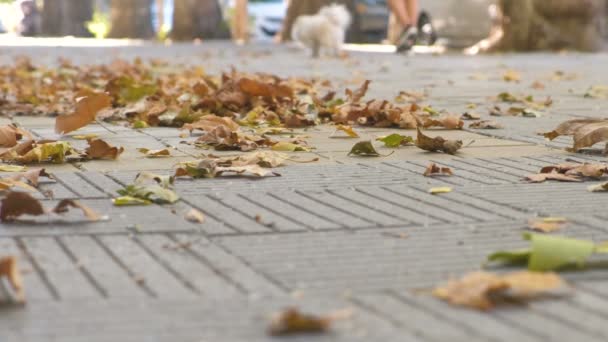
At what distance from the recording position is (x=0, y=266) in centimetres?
232

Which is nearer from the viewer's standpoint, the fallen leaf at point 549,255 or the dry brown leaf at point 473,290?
the dry brown leaf at point 473,290

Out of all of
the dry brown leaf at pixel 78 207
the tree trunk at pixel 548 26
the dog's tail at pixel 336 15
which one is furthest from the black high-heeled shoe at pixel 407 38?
the dry brown leaf at pixel 78 207

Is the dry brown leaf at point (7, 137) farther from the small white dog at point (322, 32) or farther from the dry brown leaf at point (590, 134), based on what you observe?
the small white dog at point (322, 32)

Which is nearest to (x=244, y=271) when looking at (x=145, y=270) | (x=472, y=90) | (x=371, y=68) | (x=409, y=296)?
(x=145, y=270)

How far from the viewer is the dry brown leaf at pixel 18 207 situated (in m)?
3.03

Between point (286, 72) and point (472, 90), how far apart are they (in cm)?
310

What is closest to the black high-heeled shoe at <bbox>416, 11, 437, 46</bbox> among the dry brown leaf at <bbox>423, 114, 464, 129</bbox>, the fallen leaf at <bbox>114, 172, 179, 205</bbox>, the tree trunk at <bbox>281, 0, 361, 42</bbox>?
the tree trunk at <bbox>281, 0, 361, 42</bbox>

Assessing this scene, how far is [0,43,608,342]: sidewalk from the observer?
2105 mm

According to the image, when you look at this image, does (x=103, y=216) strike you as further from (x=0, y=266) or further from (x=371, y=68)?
(x=371, y=68)

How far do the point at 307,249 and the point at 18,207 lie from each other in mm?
815

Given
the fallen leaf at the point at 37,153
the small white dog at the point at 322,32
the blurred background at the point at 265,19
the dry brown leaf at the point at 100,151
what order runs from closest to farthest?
the fallen leaf at the point at 37,153, the dry brown leaf at the point at 100,151, the small white dog at the point at 322,32, the blurred background at the point at 265,19

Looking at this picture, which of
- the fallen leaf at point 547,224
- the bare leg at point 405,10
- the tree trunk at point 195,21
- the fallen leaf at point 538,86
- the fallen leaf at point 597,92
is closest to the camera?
the fallen leaf at point 547,224

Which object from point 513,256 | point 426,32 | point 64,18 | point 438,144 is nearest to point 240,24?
point 426,32

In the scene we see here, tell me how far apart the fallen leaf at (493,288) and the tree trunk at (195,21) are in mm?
22699
